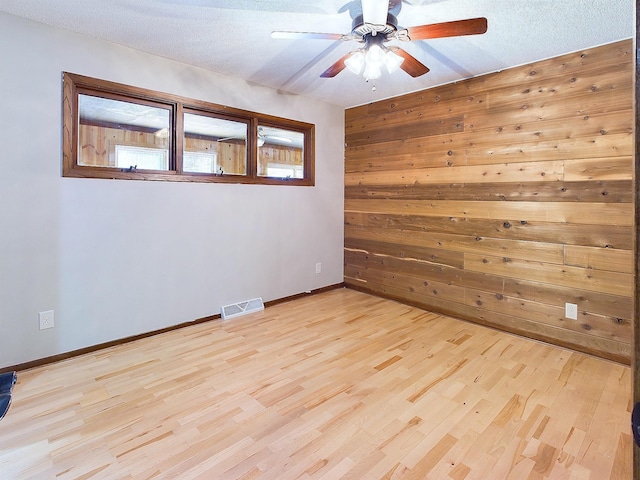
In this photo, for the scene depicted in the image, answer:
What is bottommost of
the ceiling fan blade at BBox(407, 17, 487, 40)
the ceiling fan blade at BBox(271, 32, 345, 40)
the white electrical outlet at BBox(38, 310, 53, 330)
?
the white electrical outlet at BBox(38, 310, 53, 330)

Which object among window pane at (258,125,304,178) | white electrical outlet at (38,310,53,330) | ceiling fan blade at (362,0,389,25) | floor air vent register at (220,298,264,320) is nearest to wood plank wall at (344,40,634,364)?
window pane at (258,125,304,178)

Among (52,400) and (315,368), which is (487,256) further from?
(52,400)

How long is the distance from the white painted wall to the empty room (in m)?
0.02

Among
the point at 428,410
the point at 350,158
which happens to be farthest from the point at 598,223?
the point at 350,158

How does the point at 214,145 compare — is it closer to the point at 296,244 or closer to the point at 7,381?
the point at 296,244

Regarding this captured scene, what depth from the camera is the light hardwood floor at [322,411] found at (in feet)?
5.13

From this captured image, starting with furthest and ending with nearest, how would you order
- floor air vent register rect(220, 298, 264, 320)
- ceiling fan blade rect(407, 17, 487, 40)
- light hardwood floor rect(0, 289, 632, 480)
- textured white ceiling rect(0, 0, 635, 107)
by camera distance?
floor air vent register rect(220, 298, 264, 320) → textured white ceiling rect(0, 0, 635, 107) → ceiling fan blade rect(407, 17, 487, 40) → light hardwood floor rect(0, 289, 632, 480)

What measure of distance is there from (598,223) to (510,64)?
151cm

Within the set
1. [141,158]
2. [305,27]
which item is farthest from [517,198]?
[141,158]

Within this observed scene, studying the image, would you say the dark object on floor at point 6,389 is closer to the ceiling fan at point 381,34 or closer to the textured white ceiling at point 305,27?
the textured white ceiling at point 305,27

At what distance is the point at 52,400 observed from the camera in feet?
6.71

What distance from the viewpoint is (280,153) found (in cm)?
396

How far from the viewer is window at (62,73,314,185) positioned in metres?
2.61

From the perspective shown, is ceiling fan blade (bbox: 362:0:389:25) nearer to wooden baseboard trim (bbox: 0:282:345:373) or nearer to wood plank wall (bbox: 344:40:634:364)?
wood plank wall (bbox: 344:40:634:364)
